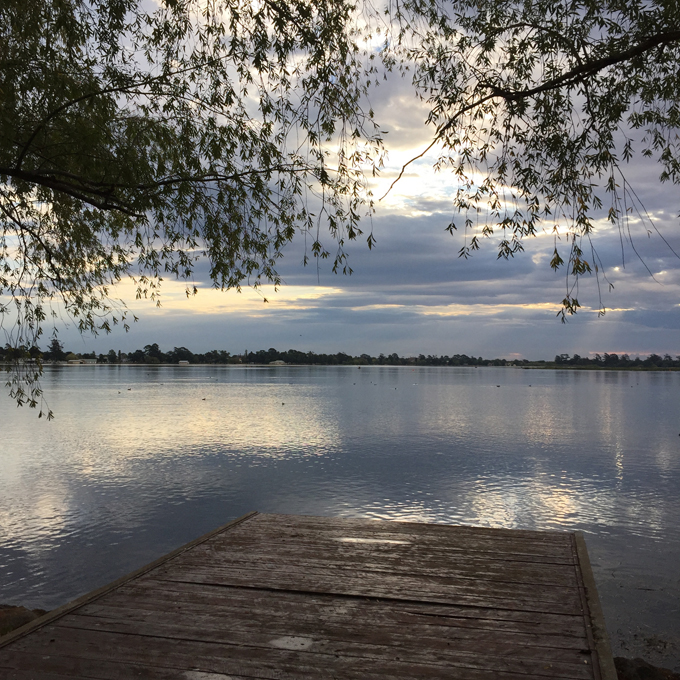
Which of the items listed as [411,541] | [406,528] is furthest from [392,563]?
[406,528]

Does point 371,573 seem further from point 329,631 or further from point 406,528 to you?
point 406,528

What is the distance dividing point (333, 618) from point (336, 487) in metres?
14.9

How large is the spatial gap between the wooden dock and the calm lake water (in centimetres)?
413

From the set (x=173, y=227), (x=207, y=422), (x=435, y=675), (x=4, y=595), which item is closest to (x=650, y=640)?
(x=435, y=675)

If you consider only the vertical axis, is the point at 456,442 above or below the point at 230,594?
below

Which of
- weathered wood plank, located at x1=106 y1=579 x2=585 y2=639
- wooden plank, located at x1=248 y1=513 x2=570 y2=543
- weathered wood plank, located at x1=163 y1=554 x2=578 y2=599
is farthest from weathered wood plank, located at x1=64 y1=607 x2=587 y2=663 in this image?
wooden plank, located at x1=248 y1=513 x2=570 y2=543

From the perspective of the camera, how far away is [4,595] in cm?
1093

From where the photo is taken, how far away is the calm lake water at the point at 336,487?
12.0m

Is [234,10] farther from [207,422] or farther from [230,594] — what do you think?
[207,422]

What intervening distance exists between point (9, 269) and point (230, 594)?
355 inches

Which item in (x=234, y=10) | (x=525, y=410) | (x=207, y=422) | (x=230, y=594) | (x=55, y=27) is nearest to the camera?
(x=230, y=594)

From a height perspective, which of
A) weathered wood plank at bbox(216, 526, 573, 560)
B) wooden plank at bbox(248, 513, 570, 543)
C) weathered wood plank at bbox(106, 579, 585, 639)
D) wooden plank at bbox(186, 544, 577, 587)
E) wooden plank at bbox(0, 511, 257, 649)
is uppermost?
wooden plank at bbox(0, 511, 257, 649)

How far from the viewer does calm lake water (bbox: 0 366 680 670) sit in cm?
1205

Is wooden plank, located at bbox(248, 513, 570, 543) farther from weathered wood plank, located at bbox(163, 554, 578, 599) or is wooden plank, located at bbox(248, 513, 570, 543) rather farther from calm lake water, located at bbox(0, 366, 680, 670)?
calm lake water, located at bbox(0, 366, 680, 670)
